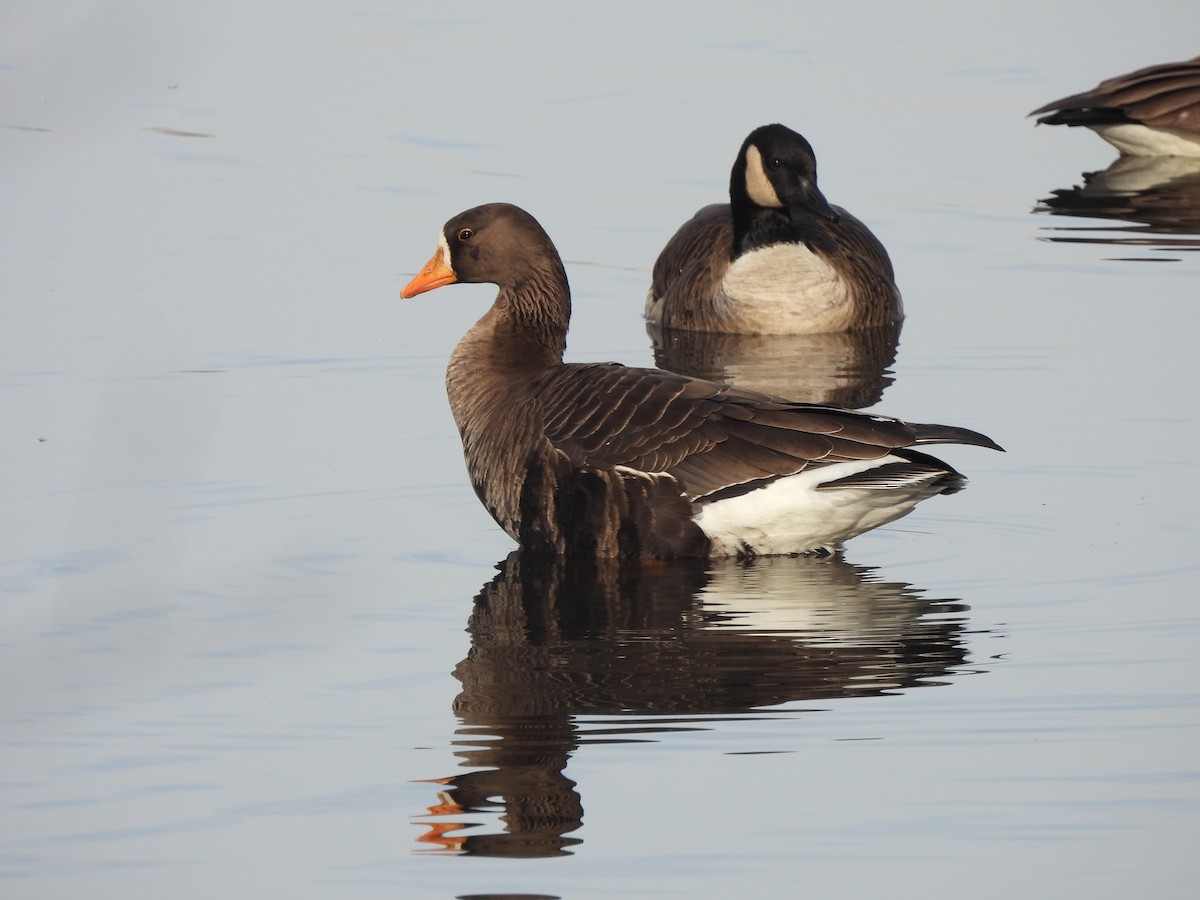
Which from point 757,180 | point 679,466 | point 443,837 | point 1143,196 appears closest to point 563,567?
point 679,466

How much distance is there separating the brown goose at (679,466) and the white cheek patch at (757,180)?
14.5 ft

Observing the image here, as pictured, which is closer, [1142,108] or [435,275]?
[435,275]

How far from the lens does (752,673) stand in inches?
275

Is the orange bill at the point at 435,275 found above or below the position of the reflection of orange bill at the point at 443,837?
above

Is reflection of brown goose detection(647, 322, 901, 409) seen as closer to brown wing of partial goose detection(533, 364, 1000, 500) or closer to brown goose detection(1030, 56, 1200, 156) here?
brown wing of partial goose detection(533, 364, 1000, 500)

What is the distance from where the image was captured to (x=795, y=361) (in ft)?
42.1

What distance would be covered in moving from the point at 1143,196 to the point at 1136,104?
1277mm

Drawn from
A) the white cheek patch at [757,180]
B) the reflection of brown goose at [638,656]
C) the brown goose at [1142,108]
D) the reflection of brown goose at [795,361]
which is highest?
the brown goose at [1142,108]

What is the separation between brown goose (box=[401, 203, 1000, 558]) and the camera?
8.37 metres

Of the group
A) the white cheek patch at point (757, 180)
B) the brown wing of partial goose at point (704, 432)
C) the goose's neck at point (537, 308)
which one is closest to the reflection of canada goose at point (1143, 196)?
the white cheek patch at point (757, 180)

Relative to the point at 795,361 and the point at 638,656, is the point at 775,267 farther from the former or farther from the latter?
the point at 638,656

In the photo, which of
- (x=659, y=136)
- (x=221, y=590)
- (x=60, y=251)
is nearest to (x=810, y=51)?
(x=659, y=136)

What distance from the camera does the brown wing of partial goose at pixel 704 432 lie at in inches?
329

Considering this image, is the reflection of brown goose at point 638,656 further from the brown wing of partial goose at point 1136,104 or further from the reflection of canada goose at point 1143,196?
the brown wing of partial goose at point 1136,104
